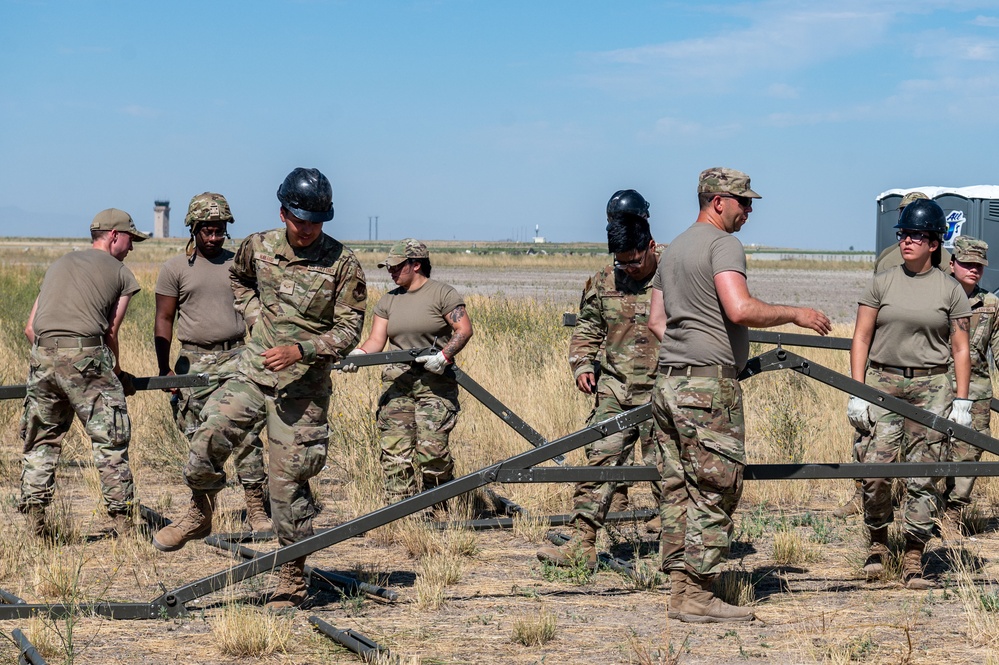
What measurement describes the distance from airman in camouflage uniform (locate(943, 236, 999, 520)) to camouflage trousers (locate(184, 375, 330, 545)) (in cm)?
418

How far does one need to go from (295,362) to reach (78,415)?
2198mm

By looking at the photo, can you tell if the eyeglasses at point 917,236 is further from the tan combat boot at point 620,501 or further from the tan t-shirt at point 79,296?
the tan t-shirt at point 79,296

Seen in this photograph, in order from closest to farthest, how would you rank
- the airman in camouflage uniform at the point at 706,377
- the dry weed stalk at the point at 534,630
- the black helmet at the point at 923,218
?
1. the dry weed stalk at the point at 534,630
2. the airman in camouflage uniform at the point at 706,377
3. the black helmet at the point at 923,218

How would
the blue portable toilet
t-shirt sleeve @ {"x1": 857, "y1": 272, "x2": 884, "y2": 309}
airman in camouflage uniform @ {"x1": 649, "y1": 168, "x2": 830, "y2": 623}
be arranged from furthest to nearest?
the blue portable toilet, t-shirt sleeve @ {"x1": 857, "y1": 272, "x2": 884, "y2": 309}, airman in camouflage uniform @ {"x1": 649, "y1": 168, "x2": 830, "y2": 623}

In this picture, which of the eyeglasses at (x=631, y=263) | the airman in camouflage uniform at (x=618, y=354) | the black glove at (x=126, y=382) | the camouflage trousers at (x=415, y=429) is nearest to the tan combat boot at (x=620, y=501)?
the airman in camouflage uniform at (x=618, y=354)

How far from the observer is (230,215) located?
8.02 meters

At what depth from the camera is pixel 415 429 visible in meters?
8.39

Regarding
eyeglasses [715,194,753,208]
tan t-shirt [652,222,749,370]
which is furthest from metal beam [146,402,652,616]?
eyeglasses [715,194,753,208]

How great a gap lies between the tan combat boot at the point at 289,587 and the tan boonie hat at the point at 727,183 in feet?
9.42

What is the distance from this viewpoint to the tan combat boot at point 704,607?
569 centimetres

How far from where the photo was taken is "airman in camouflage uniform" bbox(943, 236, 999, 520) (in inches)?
296

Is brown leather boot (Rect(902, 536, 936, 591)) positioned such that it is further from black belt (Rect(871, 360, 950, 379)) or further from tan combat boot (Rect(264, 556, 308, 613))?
tan combat boot (Rect(264, 556, 308, 613))

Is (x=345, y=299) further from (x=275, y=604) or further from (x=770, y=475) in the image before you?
(x=770, y=475)

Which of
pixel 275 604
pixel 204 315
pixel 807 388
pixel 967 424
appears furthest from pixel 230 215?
pixel 807 388
